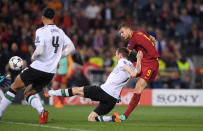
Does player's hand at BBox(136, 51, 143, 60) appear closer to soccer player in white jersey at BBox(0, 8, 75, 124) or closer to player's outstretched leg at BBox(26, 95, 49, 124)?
soccer player in white jersey at BBox(0, 8, 75, 124)

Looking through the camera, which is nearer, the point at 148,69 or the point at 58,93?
the point at 58,93

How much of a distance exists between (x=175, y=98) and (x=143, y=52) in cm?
782

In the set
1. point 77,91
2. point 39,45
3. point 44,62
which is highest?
point 39,45

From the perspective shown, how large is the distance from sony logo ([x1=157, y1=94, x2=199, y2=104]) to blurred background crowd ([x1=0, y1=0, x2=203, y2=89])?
845 mm

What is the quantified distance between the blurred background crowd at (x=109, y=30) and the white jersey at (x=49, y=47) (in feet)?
24.3

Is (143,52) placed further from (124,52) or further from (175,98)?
(175,98)

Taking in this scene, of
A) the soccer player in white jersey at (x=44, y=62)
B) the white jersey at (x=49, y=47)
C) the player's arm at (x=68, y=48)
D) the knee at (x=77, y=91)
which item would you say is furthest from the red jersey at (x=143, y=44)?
the white jersey at (x=49, y=47)

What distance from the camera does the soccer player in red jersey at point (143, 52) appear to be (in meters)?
10.6

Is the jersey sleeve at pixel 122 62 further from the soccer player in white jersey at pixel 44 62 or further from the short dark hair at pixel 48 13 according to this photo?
the short dark hair at pixel 48 13

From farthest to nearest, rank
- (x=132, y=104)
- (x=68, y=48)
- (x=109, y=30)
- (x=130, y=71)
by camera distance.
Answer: (x=109, y=30) → (x=132, y=104) → (x=130, y=71) → (x=68, y=48)

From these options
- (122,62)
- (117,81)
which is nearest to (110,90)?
(117,81)

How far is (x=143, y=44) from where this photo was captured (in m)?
10.7

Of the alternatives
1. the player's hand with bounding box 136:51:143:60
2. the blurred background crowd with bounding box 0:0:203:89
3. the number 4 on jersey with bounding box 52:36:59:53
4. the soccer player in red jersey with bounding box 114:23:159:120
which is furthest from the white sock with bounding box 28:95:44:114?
the blurred background crowd with bounding box 0:0:203:89

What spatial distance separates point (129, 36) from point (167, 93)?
26.1ft
